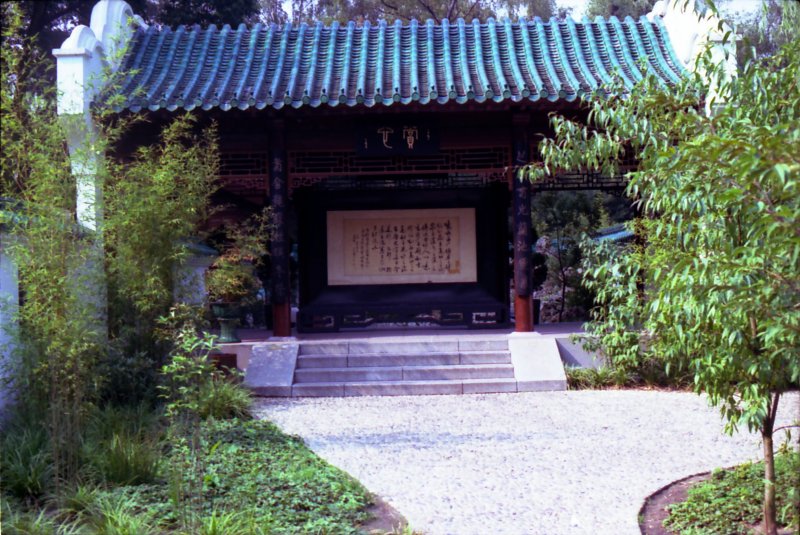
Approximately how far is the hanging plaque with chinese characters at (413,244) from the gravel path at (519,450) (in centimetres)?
→ 336

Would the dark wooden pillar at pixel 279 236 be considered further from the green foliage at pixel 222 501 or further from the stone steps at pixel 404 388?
the green foliage at pixel 222 501

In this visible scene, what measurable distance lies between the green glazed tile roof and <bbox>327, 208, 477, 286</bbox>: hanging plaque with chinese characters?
2.39m

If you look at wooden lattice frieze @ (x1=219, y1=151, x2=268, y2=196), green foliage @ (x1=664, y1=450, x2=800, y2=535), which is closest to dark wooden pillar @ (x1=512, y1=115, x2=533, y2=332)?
wooden lattice frieze @ (x1=219, y1=151, x2=268, y2=196)

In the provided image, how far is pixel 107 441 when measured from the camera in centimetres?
505

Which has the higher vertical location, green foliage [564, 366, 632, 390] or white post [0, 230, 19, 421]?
white post [0, 230, 19, 421]

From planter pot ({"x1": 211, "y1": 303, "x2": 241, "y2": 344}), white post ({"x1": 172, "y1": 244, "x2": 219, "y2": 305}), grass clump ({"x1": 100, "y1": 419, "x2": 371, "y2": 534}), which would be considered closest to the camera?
grass clump ({"x1": 100, "y1": 419, "x2": 371, "y2": 534})

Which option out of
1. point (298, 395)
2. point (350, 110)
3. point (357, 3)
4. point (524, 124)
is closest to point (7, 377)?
point (298, 395)

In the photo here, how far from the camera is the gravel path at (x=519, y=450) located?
176 inches

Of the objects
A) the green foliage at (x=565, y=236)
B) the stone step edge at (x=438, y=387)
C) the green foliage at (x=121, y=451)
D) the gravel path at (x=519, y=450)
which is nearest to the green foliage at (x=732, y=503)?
the gravel path at (x=519, y=450)

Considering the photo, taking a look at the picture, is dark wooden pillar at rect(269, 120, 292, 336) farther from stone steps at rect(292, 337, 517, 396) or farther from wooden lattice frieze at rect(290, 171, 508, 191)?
wooden lattice frieze at rect(290, 171, 508, 191)

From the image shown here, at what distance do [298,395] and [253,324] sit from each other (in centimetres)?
666

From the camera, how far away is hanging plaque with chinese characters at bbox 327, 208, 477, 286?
11.4 m


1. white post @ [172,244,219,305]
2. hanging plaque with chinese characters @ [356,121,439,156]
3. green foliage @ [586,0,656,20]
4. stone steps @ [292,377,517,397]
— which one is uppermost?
green foliage @ [586,0,656,20]

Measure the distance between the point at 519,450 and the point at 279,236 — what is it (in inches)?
173
